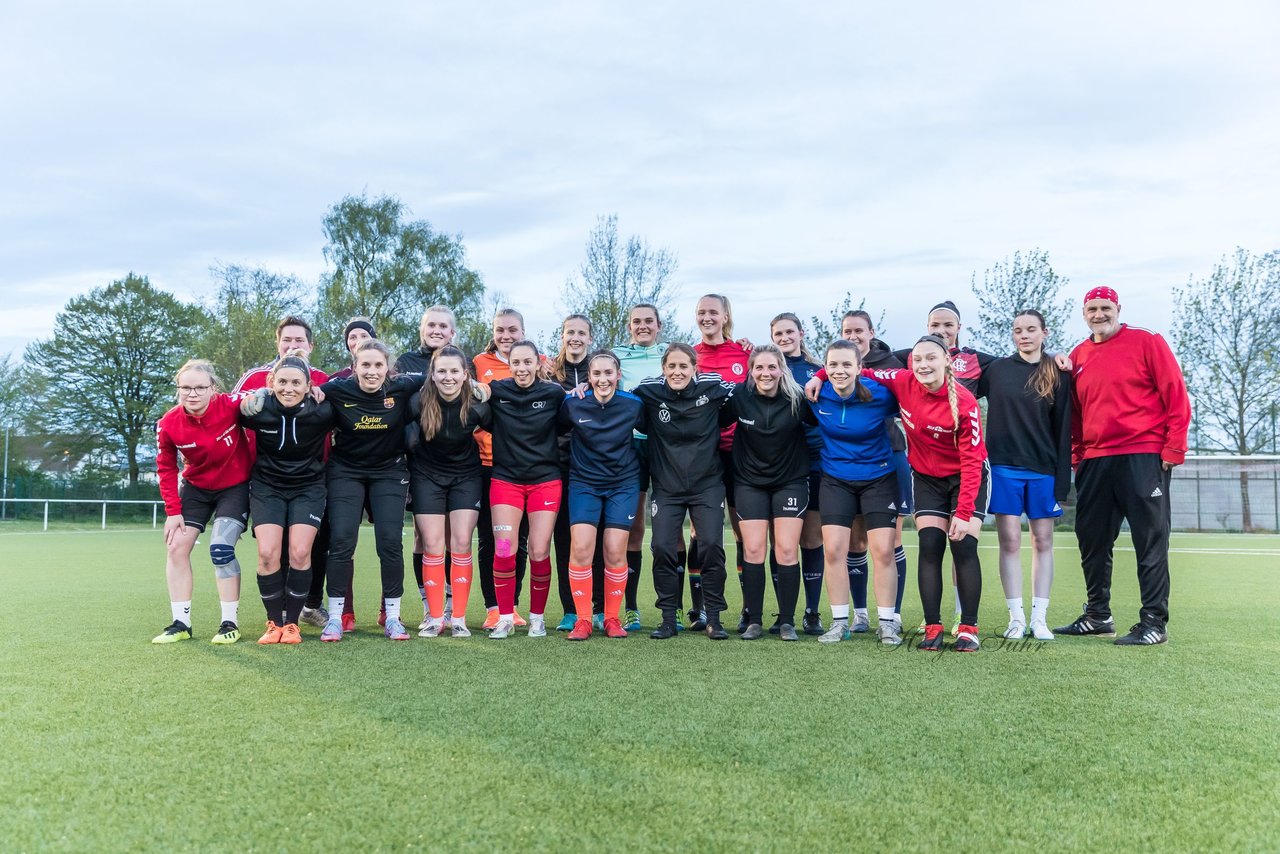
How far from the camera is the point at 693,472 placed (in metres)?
5.50

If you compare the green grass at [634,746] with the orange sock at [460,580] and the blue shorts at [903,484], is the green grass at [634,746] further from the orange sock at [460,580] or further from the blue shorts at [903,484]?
the blue shorts at [903,484]

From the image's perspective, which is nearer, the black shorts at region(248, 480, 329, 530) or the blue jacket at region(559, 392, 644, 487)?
the black shorts at region(248, 480, 329, 530)

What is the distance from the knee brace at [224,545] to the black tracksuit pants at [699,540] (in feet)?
7.92

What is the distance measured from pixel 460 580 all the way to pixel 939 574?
274 cm

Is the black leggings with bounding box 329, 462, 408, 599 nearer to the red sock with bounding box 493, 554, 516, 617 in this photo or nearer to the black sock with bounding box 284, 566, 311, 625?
the black sock with bounding box 284, 566, 311, 625

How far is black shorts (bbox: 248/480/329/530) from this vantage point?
5.27 metres

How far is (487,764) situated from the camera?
9.04 ft

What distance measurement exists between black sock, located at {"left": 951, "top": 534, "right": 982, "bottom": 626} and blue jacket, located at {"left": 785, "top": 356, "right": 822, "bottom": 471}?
3.20 ft

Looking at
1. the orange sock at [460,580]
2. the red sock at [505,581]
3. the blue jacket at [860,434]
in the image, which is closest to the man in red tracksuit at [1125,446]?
the blue jacket at [860,434]

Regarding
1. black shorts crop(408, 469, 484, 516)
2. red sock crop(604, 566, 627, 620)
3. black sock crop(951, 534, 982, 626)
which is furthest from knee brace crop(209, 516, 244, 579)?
black sock crop(951, 534, 982, 626)

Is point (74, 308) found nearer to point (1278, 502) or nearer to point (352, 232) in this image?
point (352, 232)

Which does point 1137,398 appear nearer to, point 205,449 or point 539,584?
point 539,584

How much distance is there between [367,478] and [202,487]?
92cm

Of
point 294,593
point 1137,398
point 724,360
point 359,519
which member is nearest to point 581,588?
point 359,519
